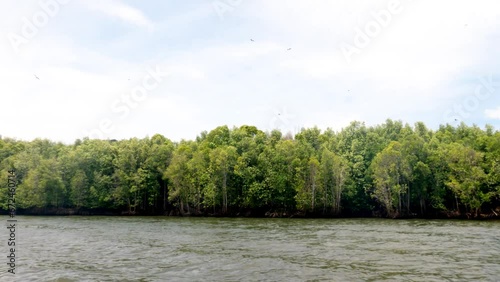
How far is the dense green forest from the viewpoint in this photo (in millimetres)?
78438

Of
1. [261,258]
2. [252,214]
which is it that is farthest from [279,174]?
[261,258]

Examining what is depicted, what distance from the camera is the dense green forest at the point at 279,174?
7844 centimetres

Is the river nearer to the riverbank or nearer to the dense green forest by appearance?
the riverbank

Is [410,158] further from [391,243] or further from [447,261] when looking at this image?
[447,261]

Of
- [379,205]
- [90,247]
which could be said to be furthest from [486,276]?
[379,205]

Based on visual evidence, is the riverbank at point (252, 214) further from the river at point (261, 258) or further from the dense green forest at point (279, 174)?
the river at point (261, 258)

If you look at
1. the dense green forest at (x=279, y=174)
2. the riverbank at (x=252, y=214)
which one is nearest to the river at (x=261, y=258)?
the riverbank at (x=252, y=214)

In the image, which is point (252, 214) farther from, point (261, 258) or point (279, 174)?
point (261, 258)

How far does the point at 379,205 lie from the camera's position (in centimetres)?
8662

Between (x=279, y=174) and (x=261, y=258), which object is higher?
(x=279, y=174)

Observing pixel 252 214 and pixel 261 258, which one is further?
pixel 252 214

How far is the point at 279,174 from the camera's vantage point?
88.8m

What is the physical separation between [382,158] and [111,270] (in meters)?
65.9

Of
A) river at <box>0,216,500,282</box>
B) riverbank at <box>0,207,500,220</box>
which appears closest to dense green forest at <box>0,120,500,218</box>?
riverbank at <box>0,207,500,220</box>
